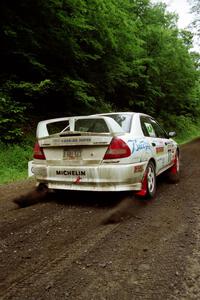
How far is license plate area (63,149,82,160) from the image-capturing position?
4676 mm

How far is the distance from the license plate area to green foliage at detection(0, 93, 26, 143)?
195 inches

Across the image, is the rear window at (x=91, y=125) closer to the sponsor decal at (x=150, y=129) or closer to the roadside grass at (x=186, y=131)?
the sponsor decal at (x=150, y=129)

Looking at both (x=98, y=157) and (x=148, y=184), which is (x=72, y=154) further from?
(x=148, y=184)

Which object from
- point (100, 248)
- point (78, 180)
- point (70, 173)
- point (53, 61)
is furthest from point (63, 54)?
point (100, 248)

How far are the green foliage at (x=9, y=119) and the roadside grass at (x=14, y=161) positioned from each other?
30 centimetres

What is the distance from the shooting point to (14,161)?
8.66 m

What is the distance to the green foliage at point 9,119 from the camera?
30.3 feet

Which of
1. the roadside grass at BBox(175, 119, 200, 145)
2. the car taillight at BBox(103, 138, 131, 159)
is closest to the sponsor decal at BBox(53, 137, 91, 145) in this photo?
the car taillight at BBox(103, 138, 131, 159)

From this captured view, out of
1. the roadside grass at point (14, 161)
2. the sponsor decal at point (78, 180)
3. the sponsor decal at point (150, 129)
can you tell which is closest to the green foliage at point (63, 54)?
the roadside grass at point (14, 161)

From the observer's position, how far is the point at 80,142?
4.59 metres

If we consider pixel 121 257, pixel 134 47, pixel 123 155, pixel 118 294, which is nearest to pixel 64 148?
pixel 123 155

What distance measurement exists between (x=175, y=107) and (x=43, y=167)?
24.2m

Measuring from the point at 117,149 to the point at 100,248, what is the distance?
1751 mm

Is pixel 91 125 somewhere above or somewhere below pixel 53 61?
below
